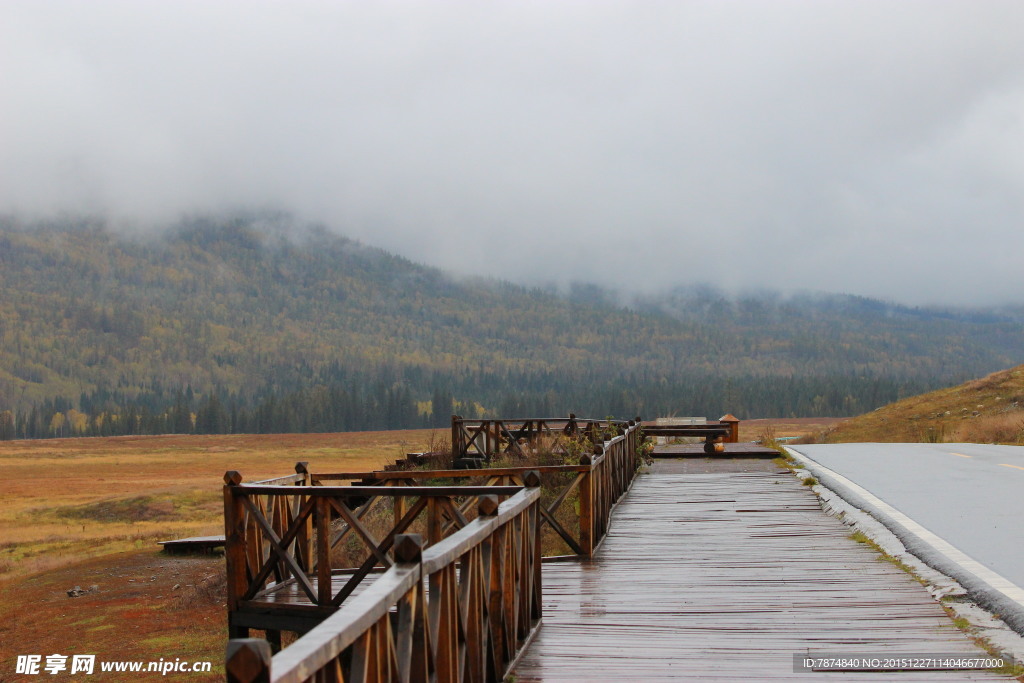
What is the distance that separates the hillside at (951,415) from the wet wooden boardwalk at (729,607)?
23.3 meters

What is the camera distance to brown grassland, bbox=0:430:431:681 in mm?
18172

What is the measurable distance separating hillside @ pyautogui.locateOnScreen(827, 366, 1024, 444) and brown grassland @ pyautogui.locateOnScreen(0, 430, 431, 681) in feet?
67.4

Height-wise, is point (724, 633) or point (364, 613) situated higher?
point (364, 613)

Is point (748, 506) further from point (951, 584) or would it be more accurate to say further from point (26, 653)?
point (26, 653)

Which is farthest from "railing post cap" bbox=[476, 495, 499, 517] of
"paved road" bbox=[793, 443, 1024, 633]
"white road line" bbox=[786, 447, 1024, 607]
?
"white road line" bbox=[786, 447, 1024, 607]

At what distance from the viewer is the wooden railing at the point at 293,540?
8.09m

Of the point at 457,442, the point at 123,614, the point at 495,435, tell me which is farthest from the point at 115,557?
the point at 495,435

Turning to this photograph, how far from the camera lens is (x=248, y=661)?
102 inches

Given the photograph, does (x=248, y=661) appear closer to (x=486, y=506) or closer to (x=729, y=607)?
(x=486, y=506)

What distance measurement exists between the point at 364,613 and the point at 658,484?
52.1 feet

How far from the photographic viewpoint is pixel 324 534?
835cm

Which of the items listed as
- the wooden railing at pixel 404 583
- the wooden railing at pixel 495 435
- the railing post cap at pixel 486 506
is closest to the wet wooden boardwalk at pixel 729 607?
the wooden railing at pixel 404 583

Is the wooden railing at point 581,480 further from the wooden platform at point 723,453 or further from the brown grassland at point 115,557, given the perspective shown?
the wooden platform at point 723,453

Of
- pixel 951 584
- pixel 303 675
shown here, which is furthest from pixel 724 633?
pixel 303 675
